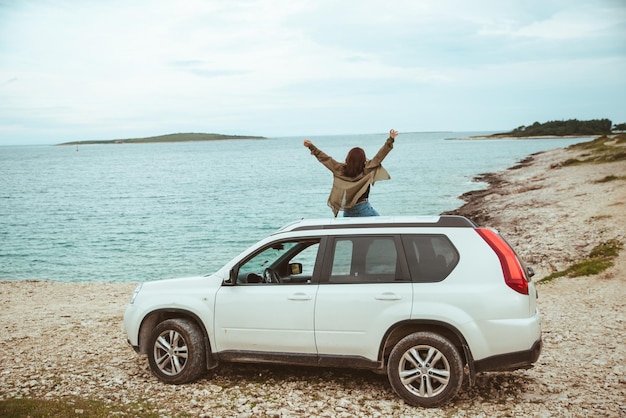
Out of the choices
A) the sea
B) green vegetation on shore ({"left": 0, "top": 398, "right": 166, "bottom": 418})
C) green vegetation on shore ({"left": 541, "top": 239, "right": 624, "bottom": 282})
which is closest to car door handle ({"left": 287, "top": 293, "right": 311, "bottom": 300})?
green vegetation on shore ({"left": 0, "top": 398, "right": 166, "bottom": 418})

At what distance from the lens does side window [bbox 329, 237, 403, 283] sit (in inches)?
252

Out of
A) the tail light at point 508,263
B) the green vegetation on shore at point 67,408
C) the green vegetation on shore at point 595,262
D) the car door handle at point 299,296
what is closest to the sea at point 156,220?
the green vegetation on shore at point 595,262

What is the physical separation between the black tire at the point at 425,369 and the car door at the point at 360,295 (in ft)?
0.88

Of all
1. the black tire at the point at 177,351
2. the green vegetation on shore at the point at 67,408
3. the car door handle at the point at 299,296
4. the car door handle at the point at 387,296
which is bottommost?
the green vegetation on shore at the point at 67,408

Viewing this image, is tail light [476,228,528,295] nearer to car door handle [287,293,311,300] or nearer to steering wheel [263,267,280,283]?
car door handle [287,293,311,300]

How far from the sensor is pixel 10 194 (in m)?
68.8

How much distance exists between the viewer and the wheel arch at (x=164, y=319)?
7000 millimetres

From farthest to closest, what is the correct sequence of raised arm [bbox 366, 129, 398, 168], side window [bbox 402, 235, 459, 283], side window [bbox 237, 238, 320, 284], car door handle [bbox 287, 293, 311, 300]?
raised arm [bbox 366, 129, 398, 168] → side window [bbox 237, 238, 320, 284] → car door handle [bbox 287, 293, 311, 300] → side window [bbox 402, 235, 459, 283]

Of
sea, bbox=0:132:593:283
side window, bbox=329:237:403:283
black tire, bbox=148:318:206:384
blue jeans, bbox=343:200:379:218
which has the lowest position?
sea, bbox=0:132:593:283

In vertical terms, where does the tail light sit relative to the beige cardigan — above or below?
below

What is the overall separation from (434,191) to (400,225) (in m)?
48.2

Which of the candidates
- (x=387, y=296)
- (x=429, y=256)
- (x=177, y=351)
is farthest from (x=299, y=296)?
(x=177, y=351)

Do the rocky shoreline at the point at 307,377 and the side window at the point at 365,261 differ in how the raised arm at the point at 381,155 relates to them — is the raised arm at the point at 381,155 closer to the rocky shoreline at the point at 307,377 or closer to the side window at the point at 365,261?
the side window at the point at 365,261

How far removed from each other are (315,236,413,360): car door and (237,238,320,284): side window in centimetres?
36
